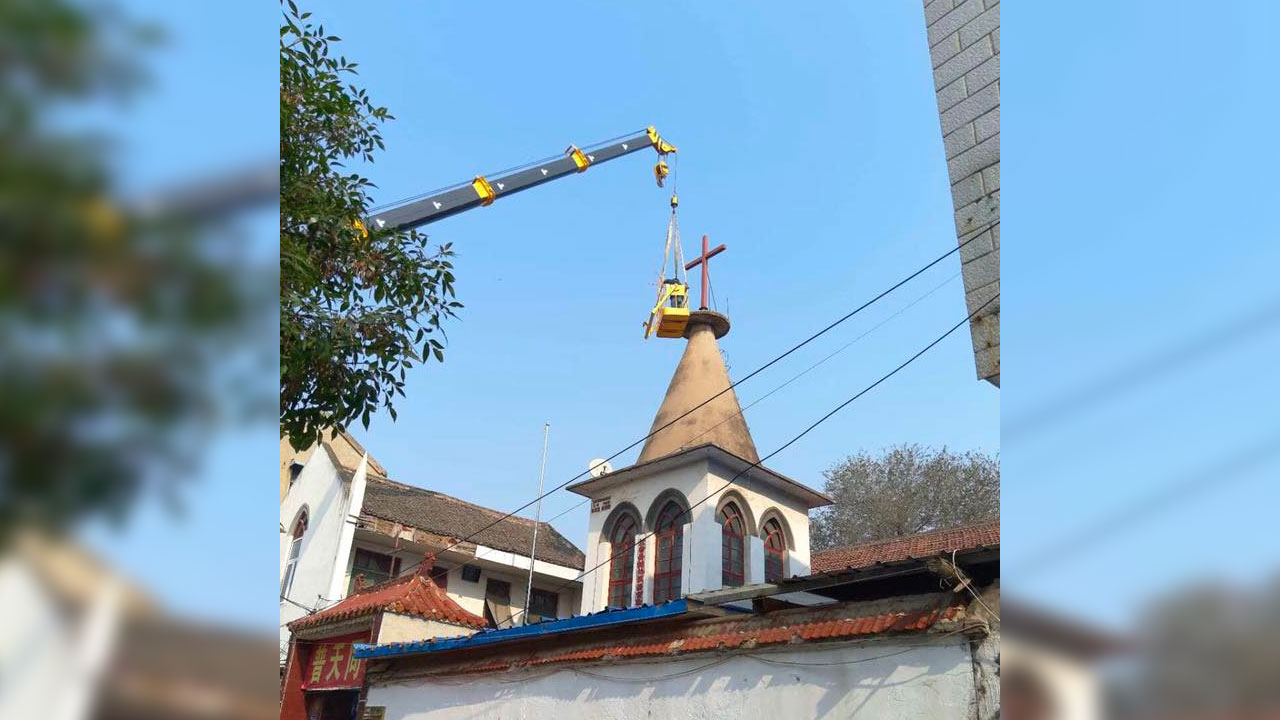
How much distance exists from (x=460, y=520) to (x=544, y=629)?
44.1 ft

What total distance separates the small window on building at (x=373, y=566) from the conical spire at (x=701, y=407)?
21.7ft

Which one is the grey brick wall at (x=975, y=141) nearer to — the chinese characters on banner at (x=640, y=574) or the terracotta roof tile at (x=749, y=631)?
the terracotta roof tile at (x=749, y=631)

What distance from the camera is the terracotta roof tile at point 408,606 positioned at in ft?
45.3

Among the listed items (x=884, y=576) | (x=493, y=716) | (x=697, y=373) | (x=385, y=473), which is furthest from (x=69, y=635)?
(x=385, y=473)

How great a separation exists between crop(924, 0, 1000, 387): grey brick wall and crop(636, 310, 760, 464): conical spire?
1262 centimetres

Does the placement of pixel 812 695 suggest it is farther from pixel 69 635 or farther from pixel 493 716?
pixel 69 635

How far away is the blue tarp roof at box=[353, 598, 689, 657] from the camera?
869 centimetres

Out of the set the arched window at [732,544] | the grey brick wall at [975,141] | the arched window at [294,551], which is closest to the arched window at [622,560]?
the arched window at [732,544]

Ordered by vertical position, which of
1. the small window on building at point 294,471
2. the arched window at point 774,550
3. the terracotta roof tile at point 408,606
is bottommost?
the terracotta roof tile at point 408,606

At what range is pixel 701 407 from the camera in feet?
63.2

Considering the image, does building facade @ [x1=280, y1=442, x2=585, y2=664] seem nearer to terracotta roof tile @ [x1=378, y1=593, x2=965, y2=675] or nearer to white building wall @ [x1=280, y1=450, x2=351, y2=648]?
white building wall @ [x1=280, y1=450, x2=351, y2=648]

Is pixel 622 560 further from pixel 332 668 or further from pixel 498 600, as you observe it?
A: pixel 332 668

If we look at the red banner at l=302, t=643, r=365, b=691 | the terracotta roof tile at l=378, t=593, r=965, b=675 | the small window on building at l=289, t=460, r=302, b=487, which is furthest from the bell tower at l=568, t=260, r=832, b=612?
the small window on building at l=289, t=460, r=302, b=487

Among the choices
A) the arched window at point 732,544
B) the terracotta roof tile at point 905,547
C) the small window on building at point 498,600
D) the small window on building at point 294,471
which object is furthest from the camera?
the small window on building at point 294,471
